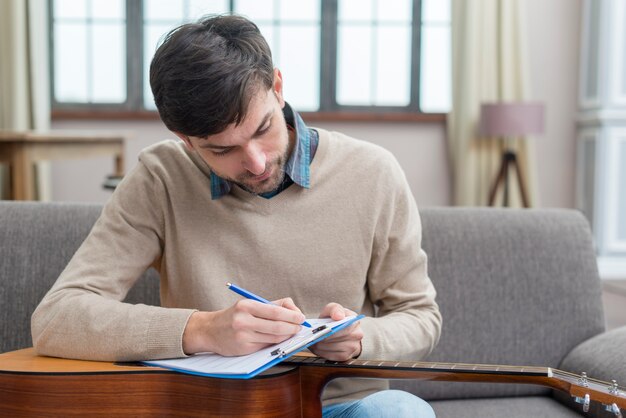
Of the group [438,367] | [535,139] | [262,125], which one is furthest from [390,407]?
[535,139]

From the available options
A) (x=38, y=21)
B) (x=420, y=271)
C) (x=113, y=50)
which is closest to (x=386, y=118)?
(x=113, y=50)

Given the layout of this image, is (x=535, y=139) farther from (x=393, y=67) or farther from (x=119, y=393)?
(x=119, y=393)

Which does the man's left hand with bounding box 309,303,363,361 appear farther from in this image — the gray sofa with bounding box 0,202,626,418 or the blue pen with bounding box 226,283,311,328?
the gray sofa with bounding box 0,202,626,418

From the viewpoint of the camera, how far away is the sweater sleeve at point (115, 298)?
4.21 ft

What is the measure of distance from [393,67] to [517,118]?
104 centimetres

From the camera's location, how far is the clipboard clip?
3.67ft

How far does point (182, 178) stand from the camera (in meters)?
1.54

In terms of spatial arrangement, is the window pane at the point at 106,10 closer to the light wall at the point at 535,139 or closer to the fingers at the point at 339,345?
the light wall at the point at 535,139

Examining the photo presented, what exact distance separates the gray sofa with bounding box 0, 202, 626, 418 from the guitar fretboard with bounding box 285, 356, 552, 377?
53cm

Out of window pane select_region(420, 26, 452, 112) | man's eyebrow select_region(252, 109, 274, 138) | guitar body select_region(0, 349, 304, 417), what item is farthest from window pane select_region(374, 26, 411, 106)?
guitar body select_region(0, 349, 304, 417)

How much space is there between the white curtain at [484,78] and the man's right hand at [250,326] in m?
4.13

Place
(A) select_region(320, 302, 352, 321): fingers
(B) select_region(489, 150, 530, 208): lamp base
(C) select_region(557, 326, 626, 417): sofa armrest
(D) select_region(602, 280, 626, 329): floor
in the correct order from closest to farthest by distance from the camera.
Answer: (A) select_region(320, 302, 352, 321): fingers < (C) select_region(557, 326, 626, 417): sofa armrest < (D) select_region(602, 280, 626, 329): floor < (B) select_region(489, 150, 530, 208): lamp base

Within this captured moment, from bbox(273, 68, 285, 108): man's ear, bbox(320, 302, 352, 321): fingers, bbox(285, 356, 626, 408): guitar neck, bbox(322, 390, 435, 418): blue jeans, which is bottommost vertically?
bbox(322, 390, 435, 418): blue jeans

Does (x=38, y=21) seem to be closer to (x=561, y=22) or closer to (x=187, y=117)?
(x=561, y=22)
